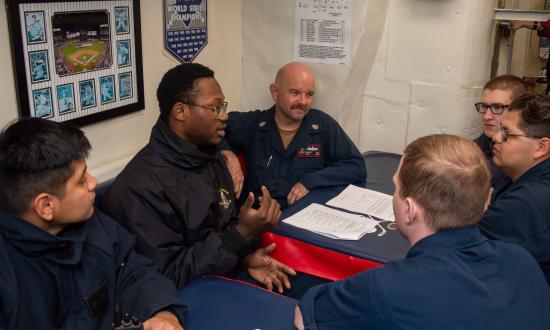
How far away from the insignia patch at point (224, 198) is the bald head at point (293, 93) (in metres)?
0.75

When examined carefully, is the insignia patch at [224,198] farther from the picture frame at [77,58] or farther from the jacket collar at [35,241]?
the jacket collar at [35,241]

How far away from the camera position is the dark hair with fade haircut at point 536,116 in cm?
182

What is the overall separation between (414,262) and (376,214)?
0.94 m

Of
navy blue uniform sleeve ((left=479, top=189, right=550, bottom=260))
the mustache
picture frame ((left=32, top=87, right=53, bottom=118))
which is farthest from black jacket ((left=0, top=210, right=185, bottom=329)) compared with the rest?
the mustache

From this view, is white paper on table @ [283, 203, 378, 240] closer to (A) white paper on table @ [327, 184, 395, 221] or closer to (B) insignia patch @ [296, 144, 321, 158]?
(A) white paper on table @ [327, 184, 395, 221]

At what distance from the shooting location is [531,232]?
5.34ft

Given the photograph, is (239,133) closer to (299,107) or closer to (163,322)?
(299,107)

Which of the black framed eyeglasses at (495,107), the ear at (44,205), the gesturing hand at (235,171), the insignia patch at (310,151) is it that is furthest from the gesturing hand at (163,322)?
the black framed eyeglasses at (495,107)

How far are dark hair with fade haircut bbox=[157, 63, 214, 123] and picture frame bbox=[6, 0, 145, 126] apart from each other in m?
0.28

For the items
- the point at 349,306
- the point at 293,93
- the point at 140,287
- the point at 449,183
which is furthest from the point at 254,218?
the point at 293,93

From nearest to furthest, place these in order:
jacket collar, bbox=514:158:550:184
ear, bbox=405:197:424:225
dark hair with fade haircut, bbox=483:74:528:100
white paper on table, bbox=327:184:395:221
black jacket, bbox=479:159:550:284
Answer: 1. ear, bbox=405:197:424:225
2. black jacket, bbox=479:159:550:284
3. jacket collar, bbox=514:158:550:184
4. white paper on table, bbox=327:184:395:221
5. dark hair with fade haircut, bbox=483:74:528:100

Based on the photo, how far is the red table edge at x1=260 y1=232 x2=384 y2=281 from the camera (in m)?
1.78

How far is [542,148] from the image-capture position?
1813mm

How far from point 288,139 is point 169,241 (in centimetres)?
118
